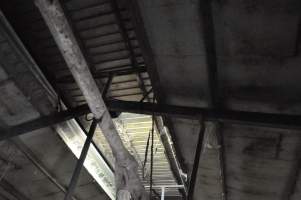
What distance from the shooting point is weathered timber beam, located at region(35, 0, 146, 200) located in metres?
3.13

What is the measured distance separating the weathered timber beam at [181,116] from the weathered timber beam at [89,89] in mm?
338

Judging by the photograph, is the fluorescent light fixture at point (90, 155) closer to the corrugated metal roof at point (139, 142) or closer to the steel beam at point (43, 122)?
the corrugated metal roof at point (139, 142)

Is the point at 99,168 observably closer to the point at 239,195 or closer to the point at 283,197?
the point at 239,195

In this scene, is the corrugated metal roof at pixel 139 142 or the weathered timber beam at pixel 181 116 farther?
the corrugated metal roof at pixel 139 142

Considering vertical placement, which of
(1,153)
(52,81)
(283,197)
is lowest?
(283,197)

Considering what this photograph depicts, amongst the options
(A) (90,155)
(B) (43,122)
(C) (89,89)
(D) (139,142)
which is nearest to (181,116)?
(C) (89,89)

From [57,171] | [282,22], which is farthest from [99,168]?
[282,22]

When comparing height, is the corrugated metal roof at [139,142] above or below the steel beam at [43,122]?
above

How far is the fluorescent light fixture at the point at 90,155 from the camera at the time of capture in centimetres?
533

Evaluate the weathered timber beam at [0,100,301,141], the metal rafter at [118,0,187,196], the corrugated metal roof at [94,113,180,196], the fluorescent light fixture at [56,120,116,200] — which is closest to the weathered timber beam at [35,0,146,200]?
the weathered timber beam at [0,100,301,141]

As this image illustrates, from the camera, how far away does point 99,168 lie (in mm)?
6074

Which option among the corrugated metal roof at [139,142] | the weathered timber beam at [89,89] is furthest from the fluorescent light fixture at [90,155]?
the weathered timber beam at [89,89]

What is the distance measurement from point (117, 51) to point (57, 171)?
2.91 m

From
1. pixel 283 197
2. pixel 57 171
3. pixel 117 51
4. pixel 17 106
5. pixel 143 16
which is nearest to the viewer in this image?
pixel 143 16
